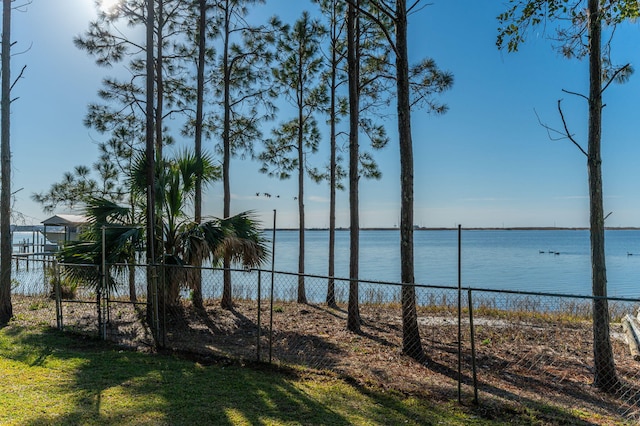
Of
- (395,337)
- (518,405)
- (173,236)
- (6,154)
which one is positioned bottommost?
(395,337)

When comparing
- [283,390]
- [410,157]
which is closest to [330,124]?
[410,157]

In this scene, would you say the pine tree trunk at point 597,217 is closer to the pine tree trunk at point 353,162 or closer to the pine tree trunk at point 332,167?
the pine tree trunk at point 353,162

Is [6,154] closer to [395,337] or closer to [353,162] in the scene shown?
[353,162]

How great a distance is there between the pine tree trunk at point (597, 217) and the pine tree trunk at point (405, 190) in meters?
2.23

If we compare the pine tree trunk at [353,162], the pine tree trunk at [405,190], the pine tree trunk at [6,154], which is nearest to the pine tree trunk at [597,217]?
the pine tree trunk at [405,190]

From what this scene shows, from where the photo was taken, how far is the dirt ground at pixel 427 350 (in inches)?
185

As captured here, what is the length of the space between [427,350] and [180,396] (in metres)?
3.96

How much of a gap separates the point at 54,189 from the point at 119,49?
16.3 ft

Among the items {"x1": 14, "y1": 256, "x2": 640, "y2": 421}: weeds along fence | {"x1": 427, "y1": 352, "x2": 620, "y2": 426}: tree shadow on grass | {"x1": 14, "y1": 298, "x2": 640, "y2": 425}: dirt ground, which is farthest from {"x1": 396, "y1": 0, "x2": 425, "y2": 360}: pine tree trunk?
{"x1": 427, "y1": 352, "x2": 620, "y2": 426}: tree shadow on grass

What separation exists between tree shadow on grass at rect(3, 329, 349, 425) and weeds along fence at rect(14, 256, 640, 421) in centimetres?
67

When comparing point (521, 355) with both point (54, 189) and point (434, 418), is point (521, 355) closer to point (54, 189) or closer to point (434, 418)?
point (434, 418)

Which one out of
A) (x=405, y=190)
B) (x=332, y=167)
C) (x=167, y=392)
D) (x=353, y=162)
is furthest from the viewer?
(x=332, y=167)

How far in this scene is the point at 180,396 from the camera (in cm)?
432

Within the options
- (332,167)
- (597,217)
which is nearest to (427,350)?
(597,217)
